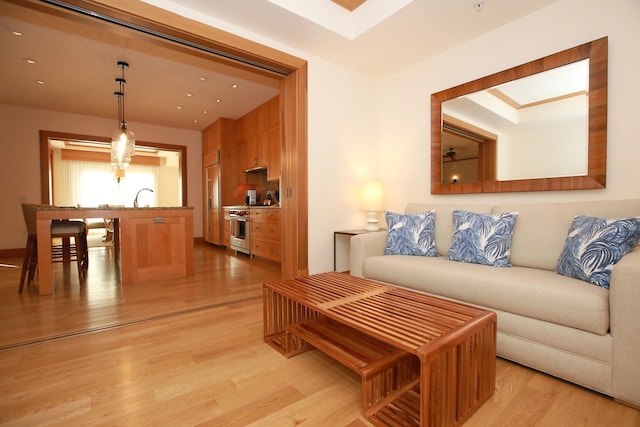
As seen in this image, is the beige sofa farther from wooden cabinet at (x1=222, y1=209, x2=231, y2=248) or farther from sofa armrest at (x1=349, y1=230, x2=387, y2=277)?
wooden cabinet at (x1=222, y1=209, x2=231, y2=248)

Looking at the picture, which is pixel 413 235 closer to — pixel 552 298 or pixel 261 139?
pixel 552 298

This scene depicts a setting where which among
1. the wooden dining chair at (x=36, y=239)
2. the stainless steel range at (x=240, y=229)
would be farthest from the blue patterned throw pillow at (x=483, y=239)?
the wooden dining chair at (x=36, y=239)

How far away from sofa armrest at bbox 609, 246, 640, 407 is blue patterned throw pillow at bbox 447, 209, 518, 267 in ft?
2.49

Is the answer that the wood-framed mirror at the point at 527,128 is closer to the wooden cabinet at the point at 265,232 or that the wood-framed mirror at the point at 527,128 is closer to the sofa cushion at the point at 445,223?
the sofa cushion at the point at 445,223

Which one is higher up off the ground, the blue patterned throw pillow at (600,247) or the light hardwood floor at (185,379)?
the blue patterned throw pillow at (600,247)

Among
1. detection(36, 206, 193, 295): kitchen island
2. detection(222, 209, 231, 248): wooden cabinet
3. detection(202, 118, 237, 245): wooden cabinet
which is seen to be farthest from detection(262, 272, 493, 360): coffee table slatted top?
detection(202, 118, 237, 245): wooden cabinet

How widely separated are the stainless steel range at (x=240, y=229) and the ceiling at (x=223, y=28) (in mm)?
1825

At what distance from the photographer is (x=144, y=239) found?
333cm

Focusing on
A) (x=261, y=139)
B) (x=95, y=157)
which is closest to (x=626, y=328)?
(x=261, y=139)

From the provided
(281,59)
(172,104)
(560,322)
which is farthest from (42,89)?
(560,322)

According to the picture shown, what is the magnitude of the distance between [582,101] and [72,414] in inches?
134

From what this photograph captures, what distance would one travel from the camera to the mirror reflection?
2139 mm

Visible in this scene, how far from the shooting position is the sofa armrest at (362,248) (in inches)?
99.4

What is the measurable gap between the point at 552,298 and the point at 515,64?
1983 mm
